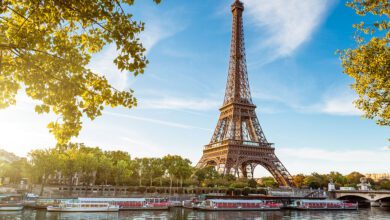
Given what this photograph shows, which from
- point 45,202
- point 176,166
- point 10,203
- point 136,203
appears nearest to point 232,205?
point 136,203

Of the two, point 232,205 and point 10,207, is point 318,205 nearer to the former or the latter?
point 232,205

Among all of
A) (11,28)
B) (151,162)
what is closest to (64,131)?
(11,28)

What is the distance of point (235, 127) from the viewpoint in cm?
9006

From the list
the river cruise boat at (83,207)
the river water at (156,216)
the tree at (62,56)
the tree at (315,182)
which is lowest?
the river water at (156,216)

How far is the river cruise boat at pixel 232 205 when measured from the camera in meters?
57.2

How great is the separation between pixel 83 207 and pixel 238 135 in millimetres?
50548

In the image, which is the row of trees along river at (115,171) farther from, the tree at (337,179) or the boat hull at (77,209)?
the tree at (337,179)

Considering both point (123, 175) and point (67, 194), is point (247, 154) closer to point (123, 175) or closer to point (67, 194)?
point (123, 175)

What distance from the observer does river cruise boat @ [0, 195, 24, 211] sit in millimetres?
44625

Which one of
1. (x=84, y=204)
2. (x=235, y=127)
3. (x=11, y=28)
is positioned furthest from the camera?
(x=235, y=127)

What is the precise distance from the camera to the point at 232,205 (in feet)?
194

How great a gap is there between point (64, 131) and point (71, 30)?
3.29 metres

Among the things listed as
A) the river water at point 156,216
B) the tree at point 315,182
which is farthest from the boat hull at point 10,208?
the tree at point 315,182

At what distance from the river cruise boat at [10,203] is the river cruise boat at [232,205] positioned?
2982 centimetres
